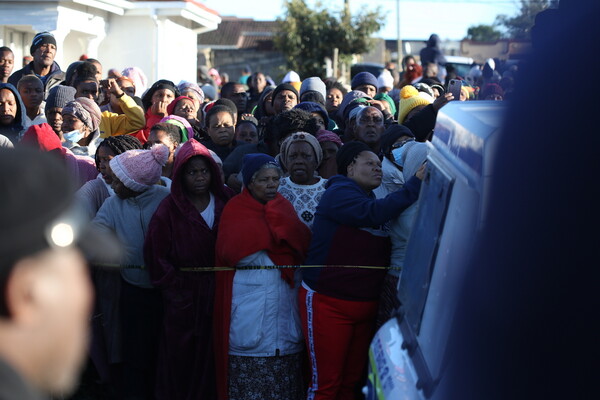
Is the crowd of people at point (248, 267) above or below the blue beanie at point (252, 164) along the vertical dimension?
below

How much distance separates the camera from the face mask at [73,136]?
7.33 metres

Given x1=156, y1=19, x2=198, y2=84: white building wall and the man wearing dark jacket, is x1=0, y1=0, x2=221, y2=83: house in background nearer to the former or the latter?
x1=156, y1=19, x2=198, y2=84: white building wall

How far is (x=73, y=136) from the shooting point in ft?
24.1

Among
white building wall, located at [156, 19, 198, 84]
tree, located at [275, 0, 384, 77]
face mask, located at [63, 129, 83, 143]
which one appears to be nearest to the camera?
face mask, located at [63, 129, 83, 143]

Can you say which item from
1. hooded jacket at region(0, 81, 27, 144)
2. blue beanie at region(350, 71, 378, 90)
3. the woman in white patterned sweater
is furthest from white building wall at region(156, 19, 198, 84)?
the woman in white patterned sweater

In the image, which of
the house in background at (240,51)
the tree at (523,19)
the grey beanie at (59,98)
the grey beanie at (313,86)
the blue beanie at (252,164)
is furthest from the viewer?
the house in background at (240,51)

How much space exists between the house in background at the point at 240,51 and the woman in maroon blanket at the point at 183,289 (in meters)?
29.7

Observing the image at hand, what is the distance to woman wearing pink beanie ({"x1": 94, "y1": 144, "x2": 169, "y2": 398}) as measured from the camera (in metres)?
5.89

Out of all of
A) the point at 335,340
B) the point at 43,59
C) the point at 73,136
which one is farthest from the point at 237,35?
the point at 335,340

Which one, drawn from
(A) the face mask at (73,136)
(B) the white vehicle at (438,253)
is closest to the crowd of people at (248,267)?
(A) the face mask at (73,136)

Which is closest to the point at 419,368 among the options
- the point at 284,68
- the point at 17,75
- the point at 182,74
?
the point at 17,75

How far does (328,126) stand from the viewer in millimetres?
8023

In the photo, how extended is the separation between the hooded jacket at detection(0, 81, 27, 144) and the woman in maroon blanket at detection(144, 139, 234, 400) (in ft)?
8.29

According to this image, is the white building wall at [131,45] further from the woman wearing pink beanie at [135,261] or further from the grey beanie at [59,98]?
the woman wearing pink beanie at [135,261]
